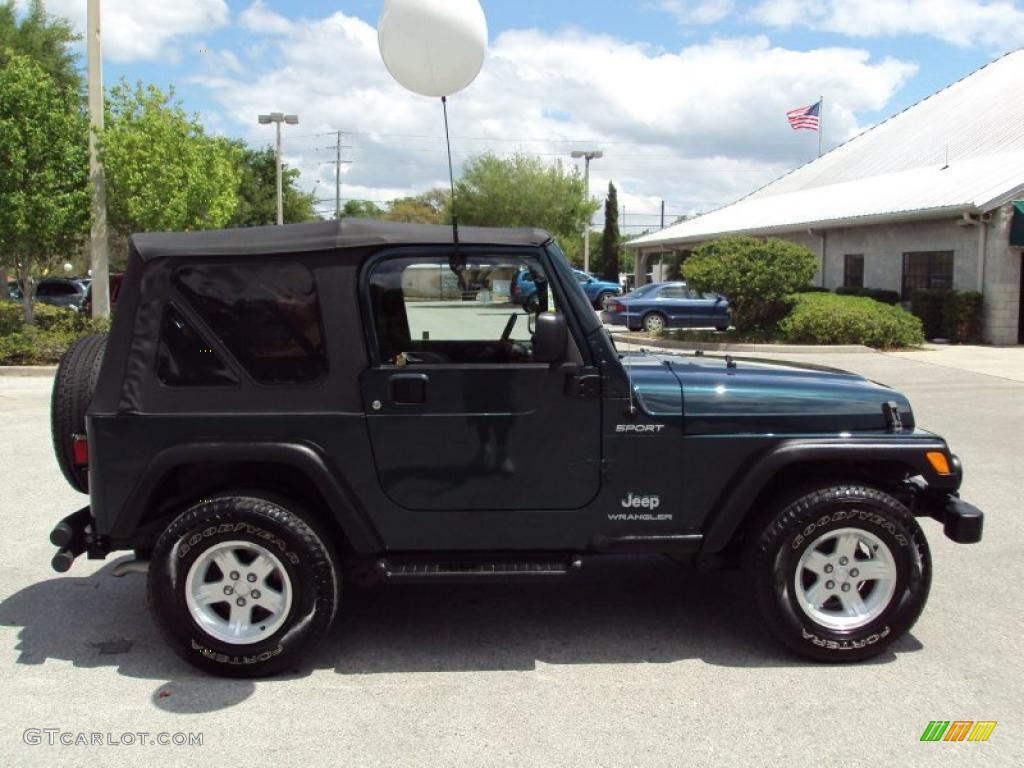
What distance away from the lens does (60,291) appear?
29188 millimetres

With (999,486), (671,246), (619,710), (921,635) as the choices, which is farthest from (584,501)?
(671,246)

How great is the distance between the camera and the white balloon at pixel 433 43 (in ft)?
14.3

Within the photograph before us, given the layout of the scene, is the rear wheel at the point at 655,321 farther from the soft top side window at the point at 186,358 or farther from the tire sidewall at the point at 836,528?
the soft top side window at the point at 186,358

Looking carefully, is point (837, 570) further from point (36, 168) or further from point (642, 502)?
point (36, 168)

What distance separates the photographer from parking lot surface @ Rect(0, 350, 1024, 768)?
3.39 meters

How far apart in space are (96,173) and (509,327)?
15061 millimetres

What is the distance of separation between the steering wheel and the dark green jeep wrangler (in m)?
0.01

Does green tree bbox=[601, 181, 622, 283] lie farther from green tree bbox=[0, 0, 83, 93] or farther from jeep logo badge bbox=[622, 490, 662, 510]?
jeep logo badge bbox=[622, 490, 662, 510]

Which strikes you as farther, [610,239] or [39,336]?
[610,239]

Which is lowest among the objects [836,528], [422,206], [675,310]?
[836,528]

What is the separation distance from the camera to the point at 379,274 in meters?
4.00

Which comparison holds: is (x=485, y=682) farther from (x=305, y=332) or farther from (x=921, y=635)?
(x=921, y=635)

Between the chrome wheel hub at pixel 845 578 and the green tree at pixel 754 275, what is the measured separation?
16.4m

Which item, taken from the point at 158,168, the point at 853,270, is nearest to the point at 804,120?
the point at 853,270
